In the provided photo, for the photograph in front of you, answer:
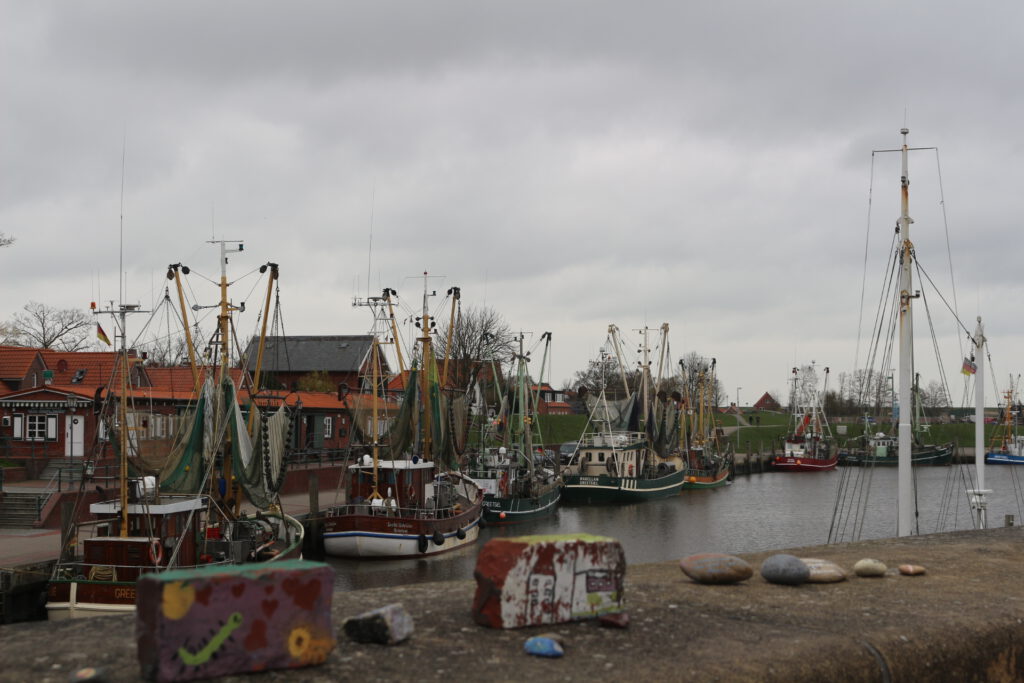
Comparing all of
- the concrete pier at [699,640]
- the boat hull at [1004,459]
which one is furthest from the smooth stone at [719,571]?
the boat hull at [1004,459]

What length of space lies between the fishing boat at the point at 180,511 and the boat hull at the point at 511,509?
16273 millimetres

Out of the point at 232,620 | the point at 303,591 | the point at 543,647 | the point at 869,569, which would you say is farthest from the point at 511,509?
the point at 232,620

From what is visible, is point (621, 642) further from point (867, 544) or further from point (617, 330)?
point (617, 330)

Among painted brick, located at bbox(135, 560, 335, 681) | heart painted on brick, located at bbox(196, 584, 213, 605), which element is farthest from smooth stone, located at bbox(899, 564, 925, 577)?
heart painted on brick, located at bbox(196, 584, 213, 605)

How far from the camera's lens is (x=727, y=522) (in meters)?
52.4

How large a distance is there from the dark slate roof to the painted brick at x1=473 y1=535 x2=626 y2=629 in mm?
81124

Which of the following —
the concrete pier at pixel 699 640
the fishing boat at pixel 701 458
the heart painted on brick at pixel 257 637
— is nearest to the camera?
the heart painted on brick at pixel 257 637

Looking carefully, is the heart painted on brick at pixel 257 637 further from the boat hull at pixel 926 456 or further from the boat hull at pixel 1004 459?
the boat hull at pixel 1004 459

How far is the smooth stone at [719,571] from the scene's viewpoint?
13477 mm

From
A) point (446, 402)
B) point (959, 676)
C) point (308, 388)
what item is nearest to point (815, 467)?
point (308, 388)

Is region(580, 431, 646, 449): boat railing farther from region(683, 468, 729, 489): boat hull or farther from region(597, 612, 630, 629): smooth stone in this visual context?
region(597, 612, 630, 629): smooth stone

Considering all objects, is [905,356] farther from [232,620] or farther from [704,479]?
[704,479]

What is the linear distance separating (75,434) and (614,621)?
41803 millimetres

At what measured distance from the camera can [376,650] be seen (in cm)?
962
